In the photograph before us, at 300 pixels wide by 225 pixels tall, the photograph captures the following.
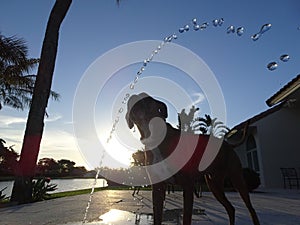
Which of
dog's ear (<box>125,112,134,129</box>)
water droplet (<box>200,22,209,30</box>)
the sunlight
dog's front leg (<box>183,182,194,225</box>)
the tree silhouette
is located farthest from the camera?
the tree silhouette

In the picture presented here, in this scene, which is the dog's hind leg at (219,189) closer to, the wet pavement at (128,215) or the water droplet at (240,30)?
the wet pavement at (128,215)

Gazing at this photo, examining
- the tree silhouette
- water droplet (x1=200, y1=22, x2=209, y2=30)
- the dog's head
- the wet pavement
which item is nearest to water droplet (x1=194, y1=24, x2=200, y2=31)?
water droplet (x1=200, y1=22, x2=209, y2=30)

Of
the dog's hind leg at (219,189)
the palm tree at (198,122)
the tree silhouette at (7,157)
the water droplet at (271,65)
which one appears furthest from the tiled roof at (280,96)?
the palm tree at (198,122)

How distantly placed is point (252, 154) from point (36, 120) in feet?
52.6

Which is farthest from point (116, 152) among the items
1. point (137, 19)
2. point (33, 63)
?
point (33, 63)

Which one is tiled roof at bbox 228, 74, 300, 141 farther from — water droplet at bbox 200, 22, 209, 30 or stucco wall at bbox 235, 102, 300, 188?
water droplet at bbox 200, 22, 209, 30

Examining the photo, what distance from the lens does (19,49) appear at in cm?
1339

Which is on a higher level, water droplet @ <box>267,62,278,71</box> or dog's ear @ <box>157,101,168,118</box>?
water droplet @ <box>267,62,278,71</box>

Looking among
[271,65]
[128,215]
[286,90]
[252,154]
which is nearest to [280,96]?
[286,90]

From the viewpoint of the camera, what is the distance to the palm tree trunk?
866 centimetres

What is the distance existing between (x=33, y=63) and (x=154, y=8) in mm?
10746

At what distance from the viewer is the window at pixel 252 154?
1969cm

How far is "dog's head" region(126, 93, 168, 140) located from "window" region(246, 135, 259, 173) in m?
18.4

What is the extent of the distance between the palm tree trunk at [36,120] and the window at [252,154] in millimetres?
15152
